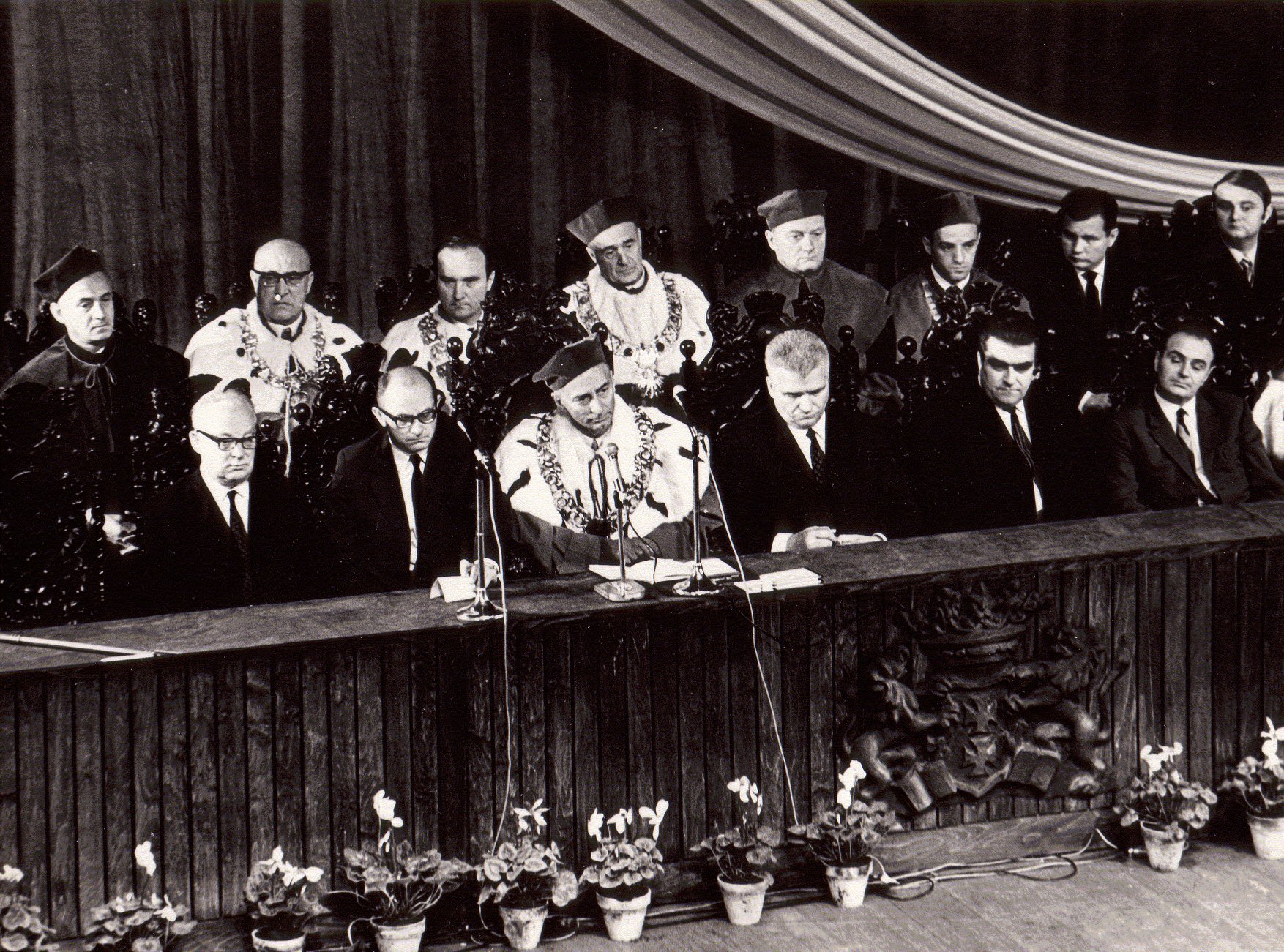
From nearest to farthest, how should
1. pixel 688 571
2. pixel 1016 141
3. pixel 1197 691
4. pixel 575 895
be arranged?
Answer: pixel 575 895
pixel 688 571
pixel 1197 691
pixel 1016 141

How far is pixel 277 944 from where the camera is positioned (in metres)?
4.12

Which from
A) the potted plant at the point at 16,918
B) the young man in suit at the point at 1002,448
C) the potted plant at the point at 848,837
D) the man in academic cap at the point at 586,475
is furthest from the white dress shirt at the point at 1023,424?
the potted plant at the point at 16,918

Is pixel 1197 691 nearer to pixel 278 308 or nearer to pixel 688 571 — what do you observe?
pixel 688 571

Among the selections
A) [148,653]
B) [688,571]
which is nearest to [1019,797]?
[688,571]

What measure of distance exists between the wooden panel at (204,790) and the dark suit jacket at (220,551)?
0.61 m

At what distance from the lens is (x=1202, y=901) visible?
4.65m

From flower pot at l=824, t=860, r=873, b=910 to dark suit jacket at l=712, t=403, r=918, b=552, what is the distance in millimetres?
1136

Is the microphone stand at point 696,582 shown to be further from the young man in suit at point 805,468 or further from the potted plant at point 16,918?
the potted plant at point 16,918

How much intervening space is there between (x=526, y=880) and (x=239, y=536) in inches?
52.9

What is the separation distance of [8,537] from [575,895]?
1.88 metres

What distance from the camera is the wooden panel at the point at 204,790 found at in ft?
13.5

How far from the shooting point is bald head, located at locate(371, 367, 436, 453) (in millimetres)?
4863

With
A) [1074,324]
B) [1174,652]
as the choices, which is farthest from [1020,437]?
[1174,652]

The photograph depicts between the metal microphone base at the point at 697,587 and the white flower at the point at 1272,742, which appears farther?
the white flower at the point at 1272,742
